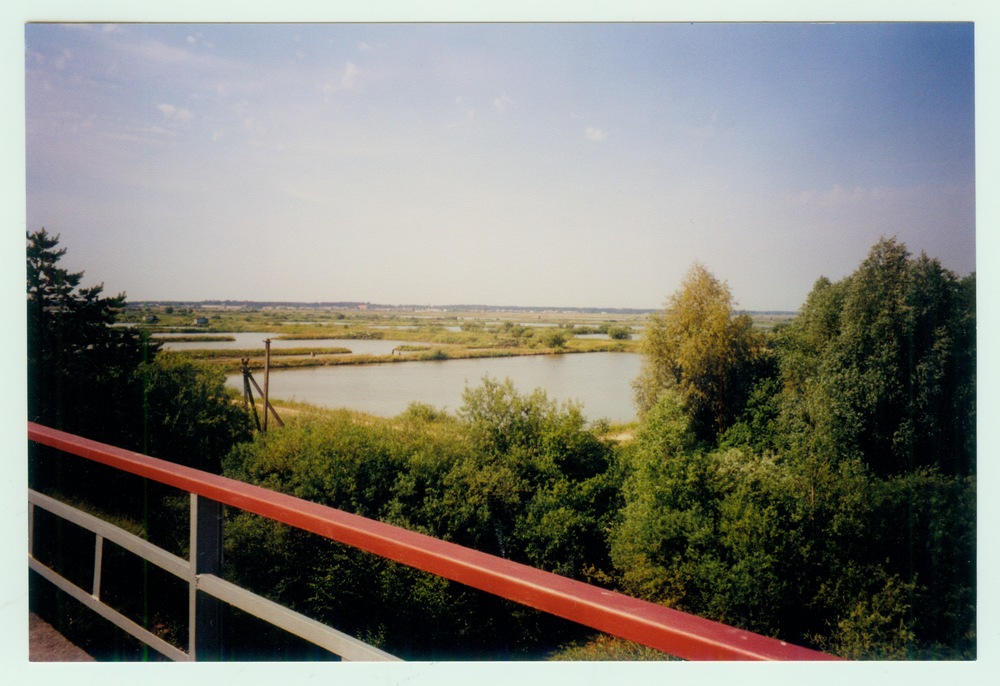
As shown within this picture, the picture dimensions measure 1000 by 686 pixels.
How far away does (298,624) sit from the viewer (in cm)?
93

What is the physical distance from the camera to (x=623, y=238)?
5.64 m

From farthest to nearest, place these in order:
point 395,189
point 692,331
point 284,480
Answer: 1. point 284,480
2. point 692,331
3. point 395,189

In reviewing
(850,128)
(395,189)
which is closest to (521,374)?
(395,189)

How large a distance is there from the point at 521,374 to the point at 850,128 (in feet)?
15.9

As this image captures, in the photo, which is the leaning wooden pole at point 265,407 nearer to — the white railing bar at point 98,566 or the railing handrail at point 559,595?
the white railing bar at point 98,566

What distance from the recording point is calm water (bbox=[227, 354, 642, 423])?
7.01 meters

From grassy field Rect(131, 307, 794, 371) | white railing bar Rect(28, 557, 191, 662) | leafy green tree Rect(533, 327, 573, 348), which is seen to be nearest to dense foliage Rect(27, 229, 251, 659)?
grassy field Rect(131, 307, 794, 371)

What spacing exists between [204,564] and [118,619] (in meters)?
0.43

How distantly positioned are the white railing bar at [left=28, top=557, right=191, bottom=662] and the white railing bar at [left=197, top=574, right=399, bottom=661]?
27 cm

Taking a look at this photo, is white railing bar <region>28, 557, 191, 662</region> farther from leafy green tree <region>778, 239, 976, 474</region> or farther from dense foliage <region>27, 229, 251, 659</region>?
leafy green tree <region>778, 239, 976, 474</region>

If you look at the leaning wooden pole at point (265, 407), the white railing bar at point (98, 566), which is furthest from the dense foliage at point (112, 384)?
the white railing bar at point (98, 566)

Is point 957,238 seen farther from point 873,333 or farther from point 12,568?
point 12,568

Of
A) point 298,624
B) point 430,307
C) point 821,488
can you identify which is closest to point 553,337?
point 430,307

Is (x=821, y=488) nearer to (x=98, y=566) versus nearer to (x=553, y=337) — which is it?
(x=553, y=337)
